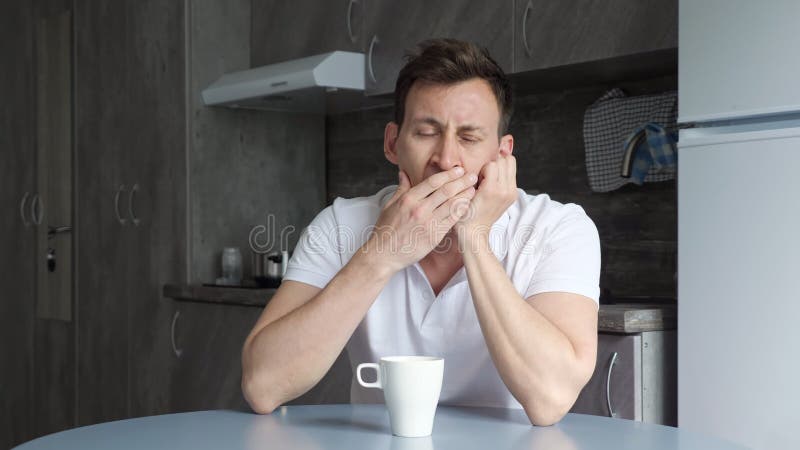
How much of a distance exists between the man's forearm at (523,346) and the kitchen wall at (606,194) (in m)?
1.49

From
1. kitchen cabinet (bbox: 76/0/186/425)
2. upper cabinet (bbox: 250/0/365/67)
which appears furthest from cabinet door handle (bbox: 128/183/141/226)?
upper cabinet (bbox: 250/0/365/67)

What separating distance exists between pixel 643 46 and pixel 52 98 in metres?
3.11

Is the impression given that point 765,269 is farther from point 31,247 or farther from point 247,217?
point 31,247

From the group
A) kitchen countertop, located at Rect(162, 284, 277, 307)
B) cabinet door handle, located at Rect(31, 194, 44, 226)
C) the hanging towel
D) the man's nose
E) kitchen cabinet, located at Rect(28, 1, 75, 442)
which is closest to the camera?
the man's nose

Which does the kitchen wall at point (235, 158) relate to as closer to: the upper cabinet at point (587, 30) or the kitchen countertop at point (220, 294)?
the kitchen countertop at point (220, 294)

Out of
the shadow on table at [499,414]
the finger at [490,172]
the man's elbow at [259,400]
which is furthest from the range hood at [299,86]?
the shadow on table at [499,414]

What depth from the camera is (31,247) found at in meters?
4.73

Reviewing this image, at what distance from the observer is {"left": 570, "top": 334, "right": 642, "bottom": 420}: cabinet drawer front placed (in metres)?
2.29

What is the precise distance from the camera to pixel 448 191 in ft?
5.31

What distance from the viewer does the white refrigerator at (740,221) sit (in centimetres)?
207

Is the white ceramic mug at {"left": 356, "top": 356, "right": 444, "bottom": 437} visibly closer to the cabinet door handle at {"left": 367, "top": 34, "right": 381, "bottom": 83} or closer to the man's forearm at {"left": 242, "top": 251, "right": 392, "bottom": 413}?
the man's forearm at {"left": 242, "top": 251, "right": 392, "bottom": 413}

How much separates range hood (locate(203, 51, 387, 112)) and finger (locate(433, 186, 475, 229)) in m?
1.80

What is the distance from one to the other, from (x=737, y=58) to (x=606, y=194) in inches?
36.5

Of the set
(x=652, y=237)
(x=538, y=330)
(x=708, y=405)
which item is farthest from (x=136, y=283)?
(x=538, y=330)
